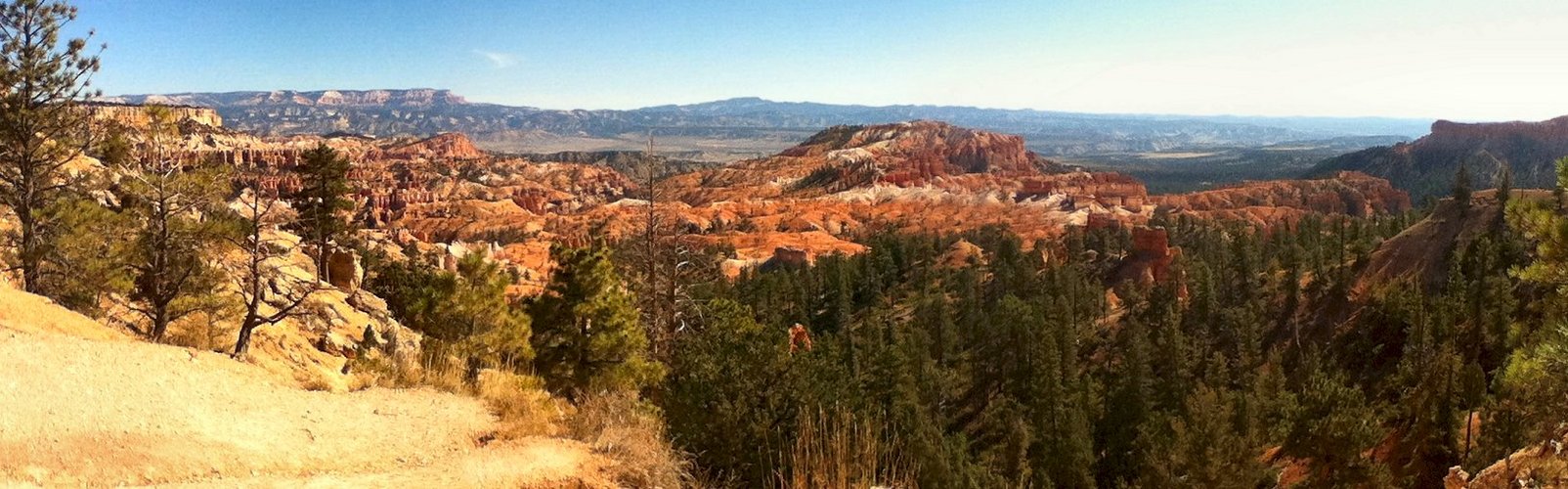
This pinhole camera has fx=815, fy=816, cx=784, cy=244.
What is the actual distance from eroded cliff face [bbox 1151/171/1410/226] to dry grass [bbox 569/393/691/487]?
153068mm

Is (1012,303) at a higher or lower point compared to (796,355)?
lower

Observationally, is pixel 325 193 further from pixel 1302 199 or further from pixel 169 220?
pixel 1302 199

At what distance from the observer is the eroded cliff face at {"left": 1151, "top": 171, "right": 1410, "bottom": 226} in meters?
150

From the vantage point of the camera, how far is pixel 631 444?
24.0 ft

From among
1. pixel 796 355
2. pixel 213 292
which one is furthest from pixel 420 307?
pixel 796 355

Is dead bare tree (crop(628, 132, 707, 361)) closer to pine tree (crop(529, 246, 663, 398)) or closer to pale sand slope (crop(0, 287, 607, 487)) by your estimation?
pine tree (crop(529, 246, 663, 398))

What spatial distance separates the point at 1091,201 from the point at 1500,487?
159643 mm

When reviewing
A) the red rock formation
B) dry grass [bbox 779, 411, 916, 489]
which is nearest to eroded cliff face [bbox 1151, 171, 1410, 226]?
the red rock formation

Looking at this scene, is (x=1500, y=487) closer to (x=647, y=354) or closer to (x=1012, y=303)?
(x=647, y=354)

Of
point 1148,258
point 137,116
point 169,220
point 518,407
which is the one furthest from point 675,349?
point 1148,258

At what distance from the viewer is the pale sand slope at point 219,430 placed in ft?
20.4

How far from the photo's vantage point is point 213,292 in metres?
16.8

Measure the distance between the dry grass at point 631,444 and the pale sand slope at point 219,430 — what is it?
0.75ft

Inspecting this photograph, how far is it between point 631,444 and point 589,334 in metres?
12.5
